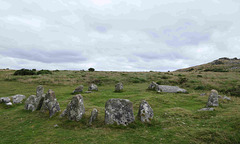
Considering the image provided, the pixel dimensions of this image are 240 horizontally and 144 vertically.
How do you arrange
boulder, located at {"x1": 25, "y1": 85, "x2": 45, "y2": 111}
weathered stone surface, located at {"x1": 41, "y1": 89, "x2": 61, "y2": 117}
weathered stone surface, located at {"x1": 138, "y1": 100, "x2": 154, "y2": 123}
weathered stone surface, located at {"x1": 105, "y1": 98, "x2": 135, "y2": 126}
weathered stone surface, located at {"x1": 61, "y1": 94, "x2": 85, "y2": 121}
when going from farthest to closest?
boulder, located at {"x1": 25, "y1": 85, "x2": 45, "y2": 111}
weathered stone surface, located at {"x1": 41, "y1": 89, "x2": 61, "y2": 117}
weathered stone surface, located at {"x1": 61, "y1": 94, "x2": 85, "y2": 121}
weathered stone surface, located at {"x1": 138, "y1": 100, "x2": 154, "y2": 123}
weathered stone surface, located at {"x1": 105, "y1": 98, "x2": 135, "y2": 126}

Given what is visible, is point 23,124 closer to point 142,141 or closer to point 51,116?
point 51,116

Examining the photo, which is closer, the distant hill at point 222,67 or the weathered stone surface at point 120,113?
the weathered stone surface at point 120,113

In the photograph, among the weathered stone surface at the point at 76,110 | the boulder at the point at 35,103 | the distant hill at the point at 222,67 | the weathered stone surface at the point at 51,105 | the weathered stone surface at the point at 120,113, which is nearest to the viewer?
the weathered stone surface at the point at 120,113

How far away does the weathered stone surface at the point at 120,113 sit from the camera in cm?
1040

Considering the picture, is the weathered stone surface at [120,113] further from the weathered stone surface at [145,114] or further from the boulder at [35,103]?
the boulder at [35,103]

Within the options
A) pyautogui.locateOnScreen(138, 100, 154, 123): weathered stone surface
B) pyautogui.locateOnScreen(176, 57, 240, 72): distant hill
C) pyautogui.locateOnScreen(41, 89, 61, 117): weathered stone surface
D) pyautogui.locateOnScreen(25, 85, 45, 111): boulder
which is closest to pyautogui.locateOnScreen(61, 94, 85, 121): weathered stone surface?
pyautogui.locateOnScreen(41, 89, 61, 117): weathered stone surface

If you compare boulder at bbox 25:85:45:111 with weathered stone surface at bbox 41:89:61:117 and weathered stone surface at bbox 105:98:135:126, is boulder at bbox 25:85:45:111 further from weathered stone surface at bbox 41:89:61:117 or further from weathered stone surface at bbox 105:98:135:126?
weathered stone surface at bbox 105:98:135:126

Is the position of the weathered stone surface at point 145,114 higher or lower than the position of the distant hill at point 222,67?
lower

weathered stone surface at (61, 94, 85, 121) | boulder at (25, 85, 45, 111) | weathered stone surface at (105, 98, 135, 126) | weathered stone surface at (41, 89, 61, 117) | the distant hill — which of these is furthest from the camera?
the distant hill

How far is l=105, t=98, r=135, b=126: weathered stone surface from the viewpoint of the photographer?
409 inches

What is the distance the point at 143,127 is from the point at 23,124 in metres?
9.82

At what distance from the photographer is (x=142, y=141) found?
8.31 m

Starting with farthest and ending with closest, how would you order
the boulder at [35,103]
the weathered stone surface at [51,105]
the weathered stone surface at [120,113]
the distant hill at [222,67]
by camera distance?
1. the distant hill at [222,67]
2. the boulder at [35,103]
3. the weathered stone surface at [51,105]
4. the weathered stone surface at [120,113]

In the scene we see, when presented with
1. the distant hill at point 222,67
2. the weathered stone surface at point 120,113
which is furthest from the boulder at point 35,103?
the distant hill at point 222,67
